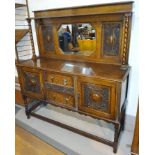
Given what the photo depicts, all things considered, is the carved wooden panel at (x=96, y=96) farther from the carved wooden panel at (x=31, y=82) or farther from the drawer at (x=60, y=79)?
the carved wooden panel at (x=31, y=82)

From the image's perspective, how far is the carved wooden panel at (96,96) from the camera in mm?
1438

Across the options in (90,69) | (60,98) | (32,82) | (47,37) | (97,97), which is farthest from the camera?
(47,37)

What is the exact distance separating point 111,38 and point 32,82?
3.65 ft

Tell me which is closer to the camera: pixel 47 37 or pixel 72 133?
pixel 72 133

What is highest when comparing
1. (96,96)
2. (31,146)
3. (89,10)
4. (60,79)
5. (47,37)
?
(89,10)

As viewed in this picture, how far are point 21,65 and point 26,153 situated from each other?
1045mm

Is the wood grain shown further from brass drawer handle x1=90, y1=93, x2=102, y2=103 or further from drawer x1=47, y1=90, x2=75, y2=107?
brass drawer handle x1=90, y1=93, x2=102, y2=103

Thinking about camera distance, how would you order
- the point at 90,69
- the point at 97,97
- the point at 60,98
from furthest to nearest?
the point at 60,98 → the point at 90,69 → the point at 97,97

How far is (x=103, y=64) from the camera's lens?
175 centimetres

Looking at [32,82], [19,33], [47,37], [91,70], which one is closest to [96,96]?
[91,70]

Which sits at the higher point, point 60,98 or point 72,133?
point 60,98

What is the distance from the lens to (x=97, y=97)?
1487 mm

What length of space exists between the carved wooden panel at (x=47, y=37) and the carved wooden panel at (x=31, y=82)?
0.49 m

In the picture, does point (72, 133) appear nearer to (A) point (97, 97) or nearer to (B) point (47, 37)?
(A) point (97, 97)
